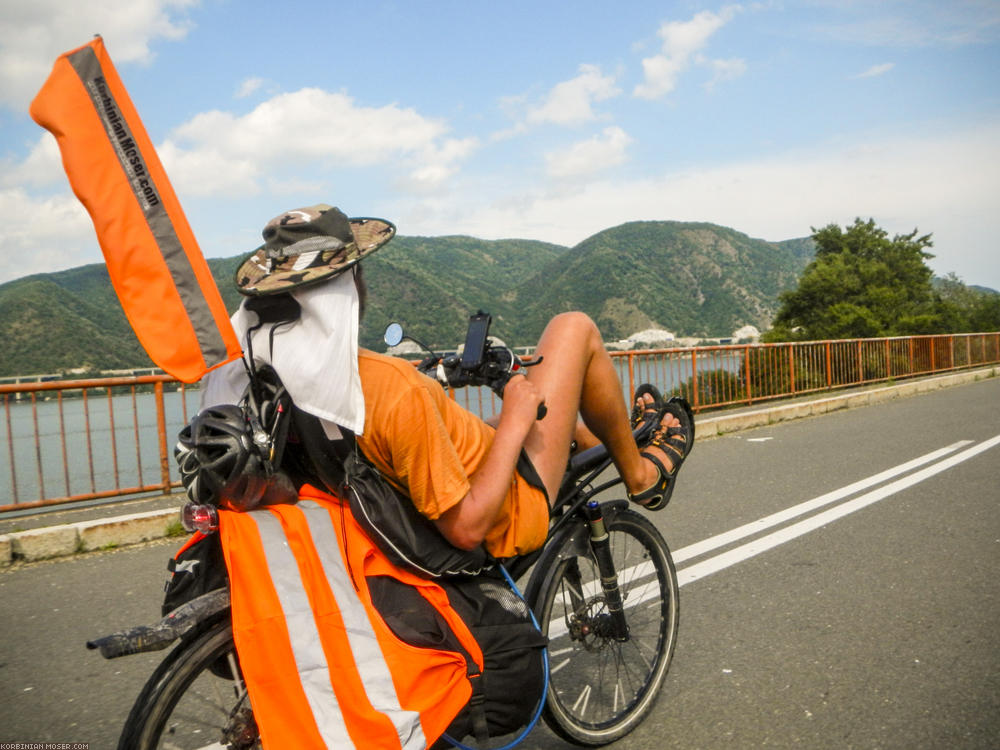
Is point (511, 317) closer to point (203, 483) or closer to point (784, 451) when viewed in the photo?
point (784, 451)

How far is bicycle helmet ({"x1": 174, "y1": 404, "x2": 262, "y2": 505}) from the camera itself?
6.10 feet

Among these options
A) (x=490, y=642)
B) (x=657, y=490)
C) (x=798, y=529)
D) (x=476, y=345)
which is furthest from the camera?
(x=798, y=529)

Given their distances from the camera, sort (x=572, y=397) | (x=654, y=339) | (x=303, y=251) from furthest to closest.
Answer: (x=654, y=339), (x=572, y=397), (x=303, y=251)

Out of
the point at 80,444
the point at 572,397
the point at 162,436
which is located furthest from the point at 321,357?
the point at 80,444

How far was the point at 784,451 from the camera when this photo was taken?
9961mm

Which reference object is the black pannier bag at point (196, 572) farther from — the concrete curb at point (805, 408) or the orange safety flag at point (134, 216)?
the concrete curb at point (805, 408)

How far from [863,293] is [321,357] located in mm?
56290

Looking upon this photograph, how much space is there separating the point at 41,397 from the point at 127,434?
76 centimetres

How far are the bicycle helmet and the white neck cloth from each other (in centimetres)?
17

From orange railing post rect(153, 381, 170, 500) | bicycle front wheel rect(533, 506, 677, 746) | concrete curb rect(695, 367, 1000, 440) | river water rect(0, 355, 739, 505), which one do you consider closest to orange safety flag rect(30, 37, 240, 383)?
bicycle front wheel rect(533, 506, 677, 746)

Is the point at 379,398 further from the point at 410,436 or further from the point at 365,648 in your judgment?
the point at 365,648

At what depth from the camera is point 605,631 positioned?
9.73 feet

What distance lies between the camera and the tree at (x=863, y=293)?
48781 millimetres

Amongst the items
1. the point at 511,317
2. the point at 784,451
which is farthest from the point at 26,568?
the point at 511,317
